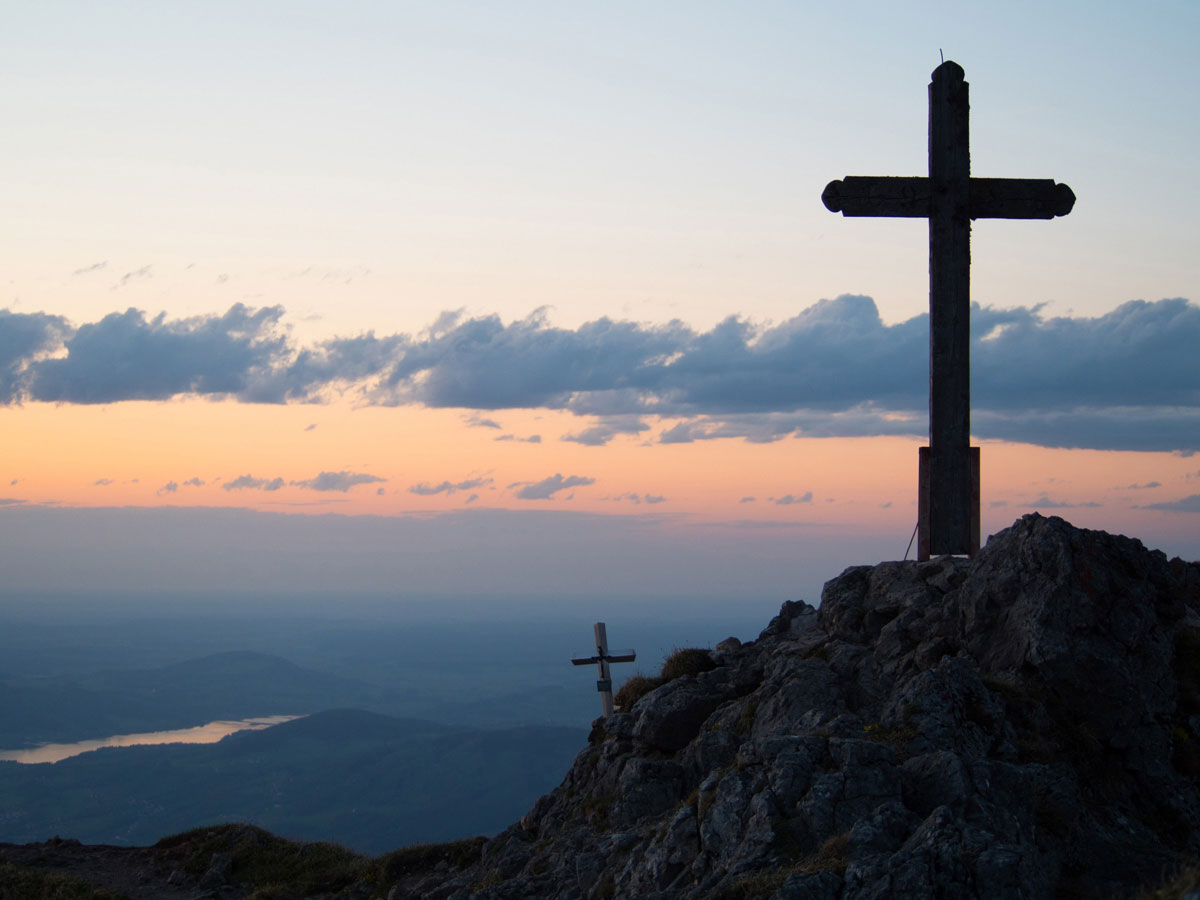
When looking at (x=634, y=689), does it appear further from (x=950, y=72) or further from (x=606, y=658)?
(x=950, y=72)

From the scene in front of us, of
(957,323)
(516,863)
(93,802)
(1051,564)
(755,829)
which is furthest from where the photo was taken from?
(93,802)

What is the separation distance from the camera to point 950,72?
15797 millimetres

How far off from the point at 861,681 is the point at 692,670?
4.14 meters

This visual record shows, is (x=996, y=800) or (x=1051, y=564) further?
(x=1051, y=564)

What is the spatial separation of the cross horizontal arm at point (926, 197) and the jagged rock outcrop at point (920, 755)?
17.7ft

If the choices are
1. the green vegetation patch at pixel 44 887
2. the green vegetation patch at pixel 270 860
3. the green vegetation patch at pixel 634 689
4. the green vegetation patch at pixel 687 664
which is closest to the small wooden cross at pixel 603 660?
the green vegetation patch at pixel 634 689

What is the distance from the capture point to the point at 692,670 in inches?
691

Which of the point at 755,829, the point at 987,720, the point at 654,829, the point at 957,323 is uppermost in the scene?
the point at 957,323

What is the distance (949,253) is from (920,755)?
8759 mm

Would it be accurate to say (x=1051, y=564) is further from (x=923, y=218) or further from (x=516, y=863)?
(x=516, y=863)

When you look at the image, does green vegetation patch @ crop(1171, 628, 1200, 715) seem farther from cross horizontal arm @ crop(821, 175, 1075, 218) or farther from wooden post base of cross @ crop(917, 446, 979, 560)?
cross horizontal arm @ crop(821, 175, 1075, 218)

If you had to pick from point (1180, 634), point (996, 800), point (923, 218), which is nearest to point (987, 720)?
point (996, 800)

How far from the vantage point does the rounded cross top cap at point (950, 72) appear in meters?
15.8

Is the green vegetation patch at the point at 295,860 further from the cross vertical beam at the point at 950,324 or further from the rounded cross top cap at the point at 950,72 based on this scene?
the rounded cross top cap at the point at 950,72
